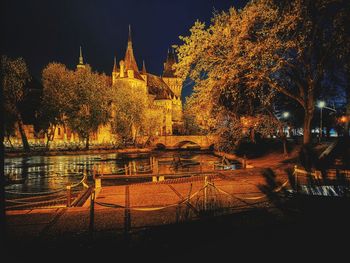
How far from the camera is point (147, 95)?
87.2 meters

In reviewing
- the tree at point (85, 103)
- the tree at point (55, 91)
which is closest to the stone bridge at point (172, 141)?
the tree at point (85, 103)

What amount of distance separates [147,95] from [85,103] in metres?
35.8

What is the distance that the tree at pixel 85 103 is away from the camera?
52.2m

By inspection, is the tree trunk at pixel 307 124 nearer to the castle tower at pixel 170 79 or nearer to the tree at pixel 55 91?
the tree at pixel 55 91

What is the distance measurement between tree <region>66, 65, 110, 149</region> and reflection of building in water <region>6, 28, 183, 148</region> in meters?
11.0

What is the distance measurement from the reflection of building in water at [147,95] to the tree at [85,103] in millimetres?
10986

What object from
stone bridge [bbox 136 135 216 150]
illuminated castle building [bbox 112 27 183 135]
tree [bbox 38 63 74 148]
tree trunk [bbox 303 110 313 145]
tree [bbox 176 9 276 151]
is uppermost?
illuminated castle building [bbox 112 27 183 135]

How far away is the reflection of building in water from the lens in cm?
7281

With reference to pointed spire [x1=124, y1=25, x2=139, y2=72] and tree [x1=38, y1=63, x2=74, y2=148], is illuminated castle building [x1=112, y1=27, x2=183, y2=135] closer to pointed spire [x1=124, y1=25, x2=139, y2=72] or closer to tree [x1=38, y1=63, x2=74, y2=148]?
pointed spire [x1=124, y1=25, x2=139, y2=72]

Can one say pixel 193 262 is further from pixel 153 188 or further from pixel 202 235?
pixel 153 188

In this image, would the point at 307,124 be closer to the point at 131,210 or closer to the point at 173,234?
the point at 131,210

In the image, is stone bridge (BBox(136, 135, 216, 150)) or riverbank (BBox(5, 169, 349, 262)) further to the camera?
stone bridge (BBox(136, 135, 216, 150))

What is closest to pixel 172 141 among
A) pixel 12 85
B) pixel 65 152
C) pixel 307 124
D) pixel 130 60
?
pixel 65 152

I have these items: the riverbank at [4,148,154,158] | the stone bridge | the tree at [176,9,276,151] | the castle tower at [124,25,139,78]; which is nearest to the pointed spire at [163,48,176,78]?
the castle tower at [124,25,139,78]
